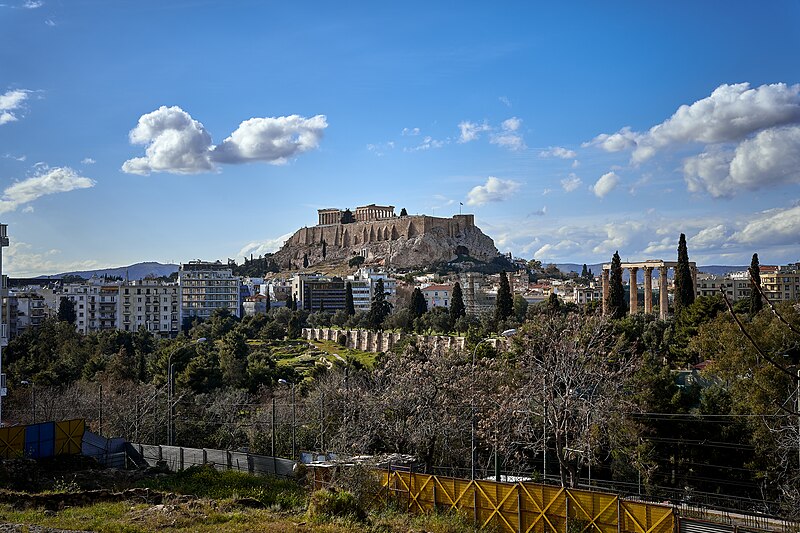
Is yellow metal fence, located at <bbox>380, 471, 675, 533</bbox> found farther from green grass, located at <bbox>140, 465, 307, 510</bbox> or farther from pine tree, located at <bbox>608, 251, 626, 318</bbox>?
pine tree, located at <bbox>608, 251, 626, 318</bbox>

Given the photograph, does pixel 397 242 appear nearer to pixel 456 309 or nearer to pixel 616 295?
pixel 456 309

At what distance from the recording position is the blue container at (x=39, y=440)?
67.8 ft

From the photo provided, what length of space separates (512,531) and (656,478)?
885cm

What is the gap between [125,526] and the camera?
1339 centimetres

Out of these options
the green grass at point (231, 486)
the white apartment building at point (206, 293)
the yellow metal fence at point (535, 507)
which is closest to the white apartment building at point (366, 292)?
the white apartment building at point (206, 293)

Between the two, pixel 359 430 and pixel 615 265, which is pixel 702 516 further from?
pixel 615 265

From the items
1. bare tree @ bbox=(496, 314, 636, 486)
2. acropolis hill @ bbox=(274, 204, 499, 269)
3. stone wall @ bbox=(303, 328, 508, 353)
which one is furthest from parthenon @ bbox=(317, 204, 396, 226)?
bare tree @ bbox=(496, 314, 636, 486)

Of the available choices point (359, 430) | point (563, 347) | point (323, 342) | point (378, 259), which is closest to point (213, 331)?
point (323, 342)

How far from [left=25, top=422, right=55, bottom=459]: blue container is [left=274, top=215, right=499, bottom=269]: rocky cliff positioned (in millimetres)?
124092

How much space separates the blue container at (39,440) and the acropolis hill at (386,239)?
408 ft

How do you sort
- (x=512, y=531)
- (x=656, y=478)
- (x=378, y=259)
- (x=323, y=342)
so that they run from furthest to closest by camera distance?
(x=378, y=259) → (x=323, y=342) → (x=656, y=478) → (x=512, y=531)

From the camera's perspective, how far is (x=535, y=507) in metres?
14.4

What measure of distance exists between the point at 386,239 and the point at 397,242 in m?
5.79

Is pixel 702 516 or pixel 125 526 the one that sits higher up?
pixel 125 526
